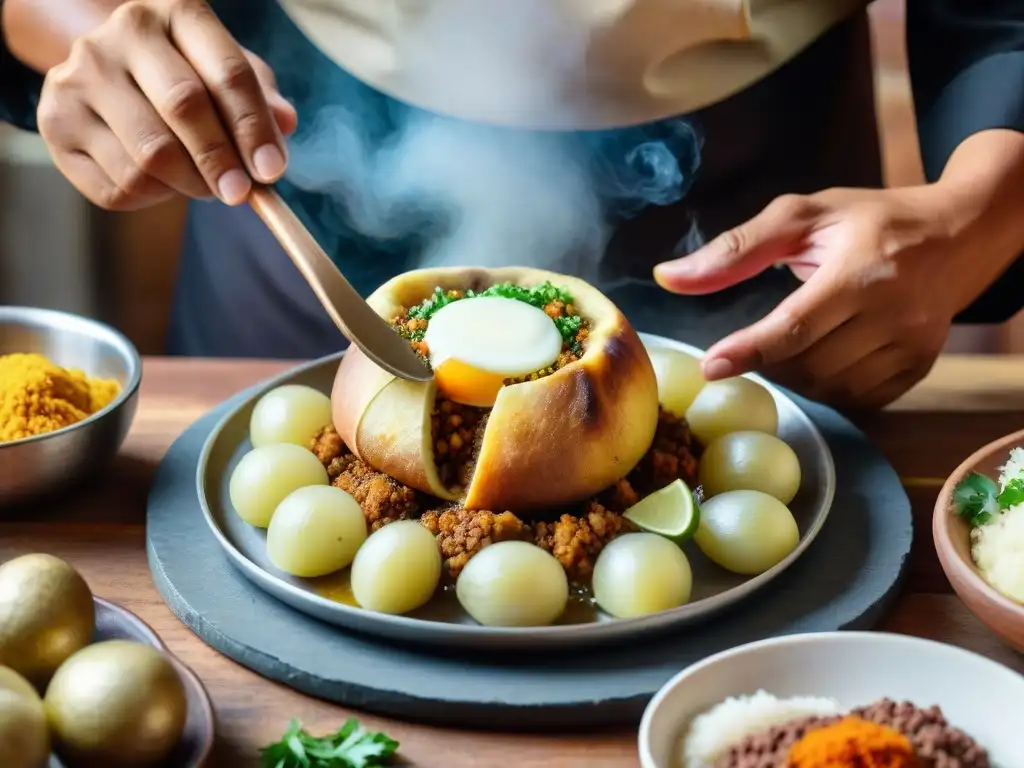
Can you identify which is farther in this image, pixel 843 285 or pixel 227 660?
pixel 843 285

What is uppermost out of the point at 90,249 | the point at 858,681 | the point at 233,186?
the point at 233,186

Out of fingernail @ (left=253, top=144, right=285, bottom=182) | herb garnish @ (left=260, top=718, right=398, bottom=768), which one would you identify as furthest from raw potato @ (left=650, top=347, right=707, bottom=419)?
herb garnish @ (left=260, top=718, right=398, bottom=768)

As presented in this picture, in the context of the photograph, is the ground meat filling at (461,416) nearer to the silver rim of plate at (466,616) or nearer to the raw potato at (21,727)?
the silver rim of plate at (466,616)

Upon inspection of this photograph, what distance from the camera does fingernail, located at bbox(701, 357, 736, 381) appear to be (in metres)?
1.34

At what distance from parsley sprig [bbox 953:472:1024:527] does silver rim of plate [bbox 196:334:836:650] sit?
147 mm

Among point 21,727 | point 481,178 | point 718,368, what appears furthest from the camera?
point 481,178

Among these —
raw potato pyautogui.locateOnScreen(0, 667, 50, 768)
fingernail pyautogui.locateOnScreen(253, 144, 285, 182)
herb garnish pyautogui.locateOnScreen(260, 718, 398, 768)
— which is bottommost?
herb garnish pyautogui.locateOnScreen(260, 718, 398, 768)

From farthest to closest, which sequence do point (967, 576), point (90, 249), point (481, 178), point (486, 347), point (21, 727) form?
point (90, 249) < point (481, 178) < point (486, 347) < point (967, 576) < point (21, 727)

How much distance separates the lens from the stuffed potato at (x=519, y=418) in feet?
3.82

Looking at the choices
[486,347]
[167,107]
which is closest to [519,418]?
[486,347]

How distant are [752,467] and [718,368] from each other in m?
0.14

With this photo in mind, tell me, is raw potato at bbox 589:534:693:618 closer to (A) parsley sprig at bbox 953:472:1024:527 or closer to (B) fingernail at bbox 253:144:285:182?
(A) parsley sprig at bbox 953:472:1024:527

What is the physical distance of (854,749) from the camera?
30.9 inches

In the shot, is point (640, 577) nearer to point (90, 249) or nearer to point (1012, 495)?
point (1012, 495)
